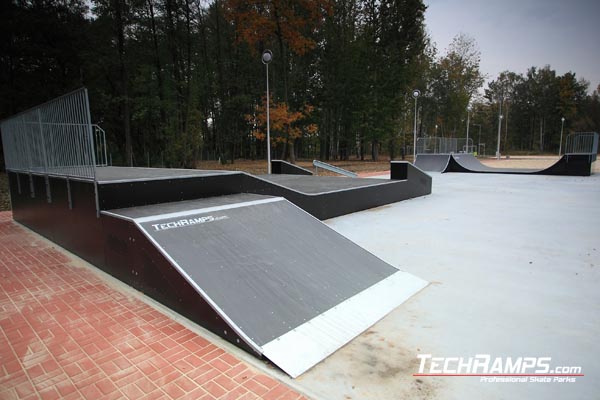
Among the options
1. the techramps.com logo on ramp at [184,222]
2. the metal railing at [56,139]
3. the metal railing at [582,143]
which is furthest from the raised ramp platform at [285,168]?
the metal railing at [582,143]

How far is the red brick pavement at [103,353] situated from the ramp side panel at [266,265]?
1.46 feet

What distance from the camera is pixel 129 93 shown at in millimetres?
24234

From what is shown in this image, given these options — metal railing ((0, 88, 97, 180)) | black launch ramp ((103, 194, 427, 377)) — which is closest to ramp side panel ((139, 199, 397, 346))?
black launch ramp ((103, 194, 427, 377))

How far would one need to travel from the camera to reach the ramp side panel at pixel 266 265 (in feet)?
10.4

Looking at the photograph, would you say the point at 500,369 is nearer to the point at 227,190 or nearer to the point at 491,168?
the point at 227,190

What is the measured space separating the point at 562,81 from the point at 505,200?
73.5m

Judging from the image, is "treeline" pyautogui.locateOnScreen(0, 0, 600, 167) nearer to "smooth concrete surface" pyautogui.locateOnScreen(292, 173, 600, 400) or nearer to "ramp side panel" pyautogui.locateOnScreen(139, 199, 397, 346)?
"smooth concrete surface" pyautogui.locateOnScreen(292, 173, 600, 400)

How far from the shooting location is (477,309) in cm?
358

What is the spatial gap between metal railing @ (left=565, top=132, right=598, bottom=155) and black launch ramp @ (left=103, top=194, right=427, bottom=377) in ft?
70.7

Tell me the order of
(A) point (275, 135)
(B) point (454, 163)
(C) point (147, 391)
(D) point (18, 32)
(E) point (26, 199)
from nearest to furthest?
(C) point (147, 391) → (E) point (26, 199) → (D) point (18, 32) → (B) point (454, 163) → (A) point (275, 135)

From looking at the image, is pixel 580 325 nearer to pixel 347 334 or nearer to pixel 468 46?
pixel 347 334

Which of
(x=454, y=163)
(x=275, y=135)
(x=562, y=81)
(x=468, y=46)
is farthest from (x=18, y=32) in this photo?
(x=562, y=81)

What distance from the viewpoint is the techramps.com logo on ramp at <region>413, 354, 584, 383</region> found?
2.50 metres

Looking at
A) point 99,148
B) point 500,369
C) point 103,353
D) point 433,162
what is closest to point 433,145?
point 433,162
